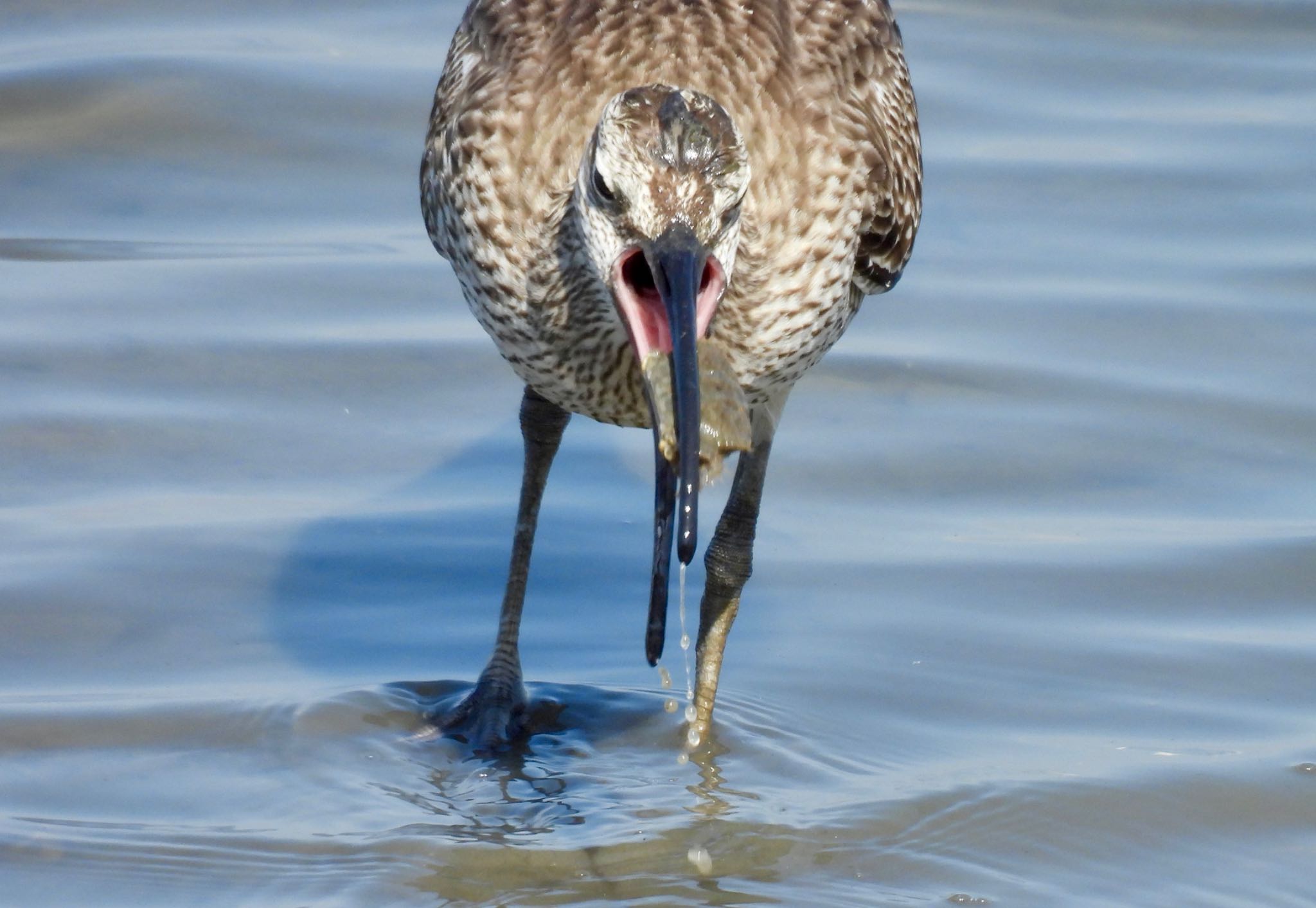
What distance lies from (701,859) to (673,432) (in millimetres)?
1111

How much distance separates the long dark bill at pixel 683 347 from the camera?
434 centimetres

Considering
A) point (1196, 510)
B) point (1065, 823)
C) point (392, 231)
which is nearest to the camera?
point (1065, 823)

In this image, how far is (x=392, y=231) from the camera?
8953 millimetres

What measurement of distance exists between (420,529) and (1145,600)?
2.28 metres

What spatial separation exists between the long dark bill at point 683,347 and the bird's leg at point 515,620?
1.39 metres

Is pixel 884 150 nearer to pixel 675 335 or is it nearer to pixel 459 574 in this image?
pixel 675 335

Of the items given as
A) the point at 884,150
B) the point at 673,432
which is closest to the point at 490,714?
the point at 673,432

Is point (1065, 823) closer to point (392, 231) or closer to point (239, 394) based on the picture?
point (239, 394)

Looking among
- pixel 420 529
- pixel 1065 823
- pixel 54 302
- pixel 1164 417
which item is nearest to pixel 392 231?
pixel 54 302

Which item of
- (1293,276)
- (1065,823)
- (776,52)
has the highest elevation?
(776,52)

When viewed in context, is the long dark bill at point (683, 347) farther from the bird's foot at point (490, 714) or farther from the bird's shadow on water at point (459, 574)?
the bird's shadow on water at point (459, 574)

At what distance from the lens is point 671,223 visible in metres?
4.49

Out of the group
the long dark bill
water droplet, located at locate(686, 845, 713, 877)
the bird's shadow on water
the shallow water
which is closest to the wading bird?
the long dark bill

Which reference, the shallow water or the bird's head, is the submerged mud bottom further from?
the shallow water
